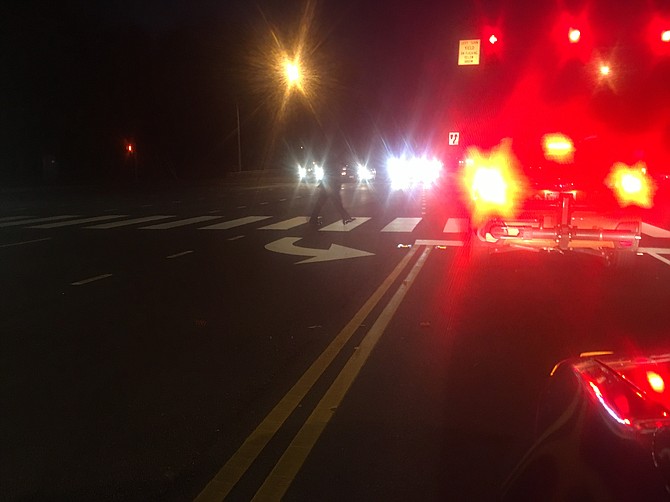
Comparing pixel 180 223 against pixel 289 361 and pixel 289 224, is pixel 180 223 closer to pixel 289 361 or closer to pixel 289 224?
pixel 289 224

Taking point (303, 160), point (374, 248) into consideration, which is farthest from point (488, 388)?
point (303, 160)

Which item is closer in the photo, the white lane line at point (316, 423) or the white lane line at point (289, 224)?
the white lane line at point (316, 423)

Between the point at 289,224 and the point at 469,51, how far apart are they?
22.1 feet

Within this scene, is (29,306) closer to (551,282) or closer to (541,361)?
(541,361)

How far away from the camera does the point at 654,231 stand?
60.4 ft

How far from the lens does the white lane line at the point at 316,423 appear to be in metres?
4.18

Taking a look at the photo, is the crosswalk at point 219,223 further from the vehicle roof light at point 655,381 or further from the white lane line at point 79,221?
the vehicle roof light at point 655,381

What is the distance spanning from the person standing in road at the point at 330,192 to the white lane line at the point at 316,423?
11462mm

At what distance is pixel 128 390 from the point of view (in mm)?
5941

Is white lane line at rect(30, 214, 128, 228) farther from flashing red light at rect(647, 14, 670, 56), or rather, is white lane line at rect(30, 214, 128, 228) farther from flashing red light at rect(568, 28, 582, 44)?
flashing red light at rect(647, 14, 670, 56)

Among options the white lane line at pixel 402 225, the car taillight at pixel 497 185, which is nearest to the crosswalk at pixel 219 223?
the white lane line at pixel 402 225

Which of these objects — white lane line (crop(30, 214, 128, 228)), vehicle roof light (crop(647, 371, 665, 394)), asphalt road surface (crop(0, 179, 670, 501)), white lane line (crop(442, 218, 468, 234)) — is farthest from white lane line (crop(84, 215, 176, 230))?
vehicle roof light (crop(647, 371, 665, 394))

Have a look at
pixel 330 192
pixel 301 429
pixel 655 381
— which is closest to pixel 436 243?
pixel 330 192

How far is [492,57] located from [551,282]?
1014 cm
